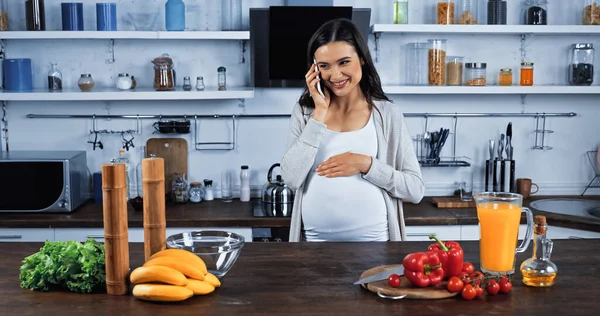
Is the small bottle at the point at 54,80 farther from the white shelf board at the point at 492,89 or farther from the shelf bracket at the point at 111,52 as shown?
the white shelf board at the point at 492,89

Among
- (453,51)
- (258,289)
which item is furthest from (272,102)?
(258,289)

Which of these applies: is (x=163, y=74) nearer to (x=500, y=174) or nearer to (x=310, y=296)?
(x=500, y=174)

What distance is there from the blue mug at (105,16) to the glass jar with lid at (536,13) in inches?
96.3

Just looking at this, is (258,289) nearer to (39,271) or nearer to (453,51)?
(39,271)

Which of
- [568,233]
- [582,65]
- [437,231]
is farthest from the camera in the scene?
[582,65]

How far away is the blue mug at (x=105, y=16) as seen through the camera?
4070 millimetres

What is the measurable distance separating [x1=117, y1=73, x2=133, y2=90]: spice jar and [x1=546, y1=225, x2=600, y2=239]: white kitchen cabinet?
245 cm

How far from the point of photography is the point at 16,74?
4.11 m

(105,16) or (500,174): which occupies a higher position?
(105,16)

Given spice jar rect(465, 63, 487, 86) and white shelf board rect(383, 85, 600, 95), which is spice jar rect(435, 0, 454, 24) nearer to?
spice jar rect(465, 63, 487, 86)

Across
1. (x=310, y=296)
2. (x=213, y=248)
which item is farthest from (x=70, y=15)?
(x=310, y=296)

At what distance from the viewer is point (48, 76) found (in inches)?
164

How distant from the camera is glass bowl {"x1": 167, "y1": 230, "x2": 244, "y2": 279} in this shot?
1862mm

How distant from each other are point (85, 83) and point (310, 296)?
2.75 meters
